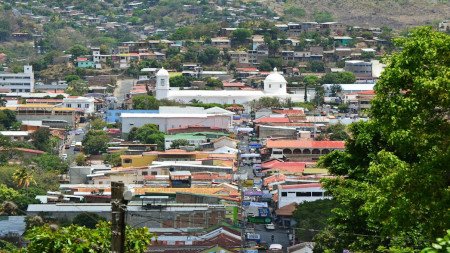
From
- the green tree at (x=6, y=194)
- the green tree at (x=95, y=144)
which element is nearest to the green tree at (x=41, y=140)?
the green tree at (x=95, y=144)

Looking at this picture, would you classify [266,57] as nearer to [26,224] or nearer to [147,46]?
[147,46]

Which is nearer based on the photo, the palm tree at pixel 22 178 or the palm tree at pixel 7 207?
the palm tree at pixel 7 207

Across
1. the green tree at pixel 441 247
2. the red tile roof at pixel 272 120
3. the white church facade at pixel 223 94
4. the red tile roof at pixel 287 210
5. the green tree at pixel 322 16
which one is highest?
the green tree at pixel 322 16

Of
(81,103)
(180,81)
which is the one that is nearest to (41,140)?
(81,103)

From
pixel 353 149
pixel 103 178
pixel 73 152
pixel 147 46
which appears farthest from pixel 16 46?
pixel 353 149

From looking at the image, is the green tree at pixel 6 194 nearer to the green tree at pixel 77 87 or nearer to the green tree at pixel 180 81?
the green tree at pixel 77 87

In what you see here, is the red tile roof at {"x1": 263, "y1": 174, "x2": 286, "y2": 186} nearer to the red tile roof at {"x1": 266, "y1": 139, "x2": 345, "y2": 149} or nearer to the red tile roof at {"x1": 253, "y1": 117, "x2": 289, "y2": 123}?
the red tile roof at {"x1": 266, "y1": 139, "x2": 345, "y2": 149}

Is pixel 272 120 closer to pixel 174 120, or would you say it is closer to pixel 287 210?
pixel 174 120
